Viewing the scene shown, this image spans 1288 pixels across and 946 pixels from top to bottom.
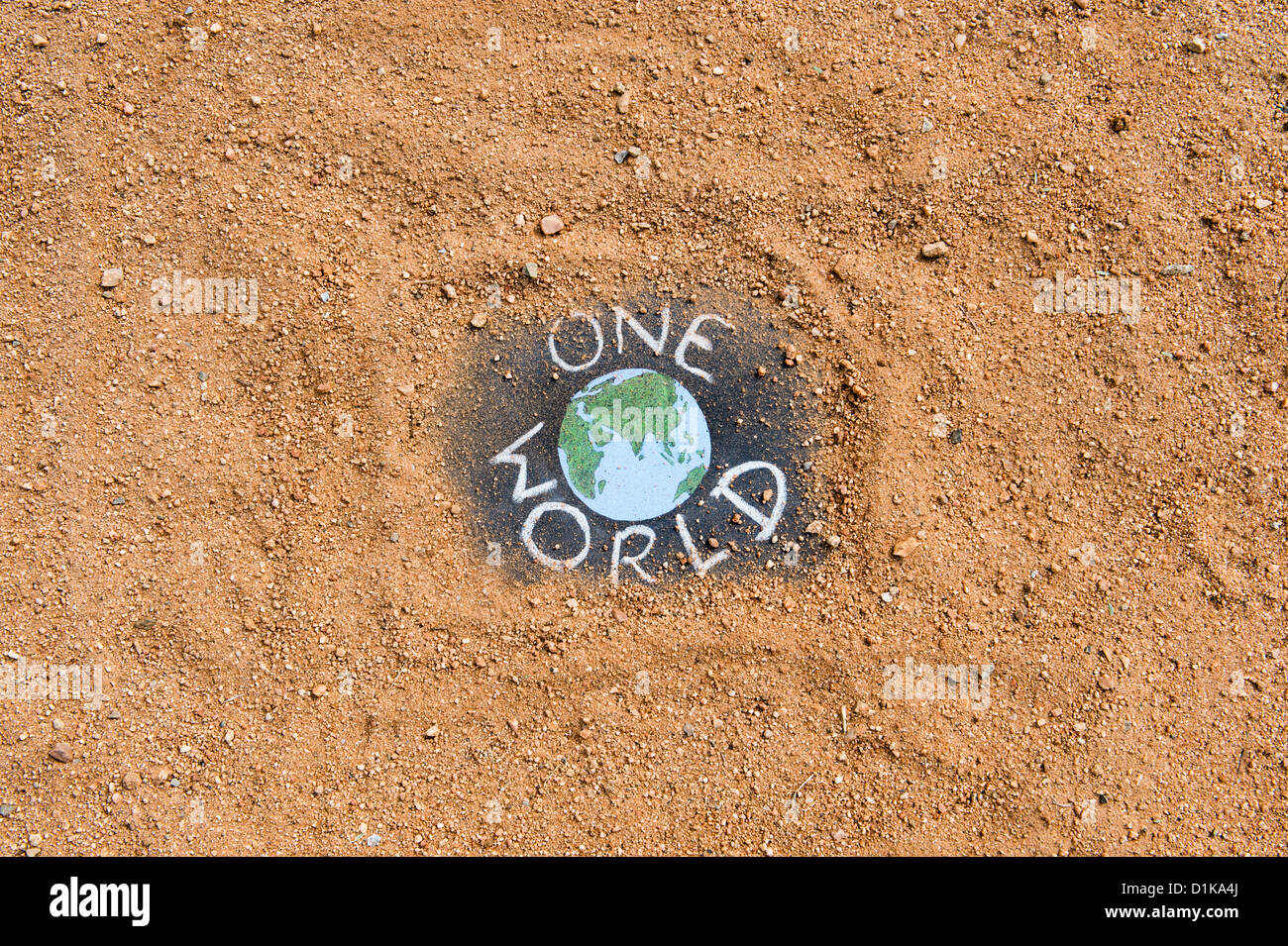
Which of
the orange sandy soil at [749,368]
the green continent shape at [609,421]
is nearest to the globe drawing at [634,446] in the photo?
the green continent shape at [609,421]

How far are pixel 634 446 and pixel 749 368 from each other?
2.65 ft

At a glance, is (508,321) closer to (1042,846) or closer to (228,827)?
(228,827)

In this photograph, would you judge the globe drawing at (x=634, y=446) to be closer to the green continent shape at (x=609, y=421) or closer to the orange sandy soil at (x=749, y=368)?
the green continent shape at (x=609, y=421)

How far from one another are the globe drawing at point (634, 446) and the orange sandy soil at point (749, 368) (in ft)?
1.56

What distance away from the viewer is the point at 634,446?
4.23 metres

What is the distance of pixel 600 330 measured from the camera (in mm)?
4293

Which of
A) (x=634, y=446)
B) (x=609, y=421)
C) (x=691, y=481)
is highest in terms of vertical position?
(x=609, y=421)

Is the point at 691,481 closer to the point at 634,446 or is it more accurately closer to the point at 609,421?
the point at 634,446

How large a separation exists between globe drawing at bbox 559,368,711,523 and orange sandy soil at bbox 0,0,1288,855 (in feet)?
1.56

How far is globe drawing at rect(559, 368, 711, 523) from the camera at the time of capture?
421 centimetres

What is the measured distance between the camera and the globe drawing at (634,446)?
421cm

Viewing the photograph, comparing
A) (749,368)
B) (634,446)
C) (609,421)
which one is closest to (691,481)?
(634,446)

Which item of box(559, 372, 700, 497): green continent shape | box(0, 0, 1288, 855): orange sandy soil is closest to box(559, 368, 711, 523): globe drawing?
box(559, 372, 700, 497): green continent shape

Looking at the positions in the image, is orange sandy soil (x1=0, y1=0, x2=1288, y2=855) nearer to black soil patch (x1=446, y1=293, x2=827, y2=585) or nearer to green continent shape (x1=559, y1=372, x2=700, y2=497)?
black soil patch (x1=446, y1=293, x2=827, y2=585)
